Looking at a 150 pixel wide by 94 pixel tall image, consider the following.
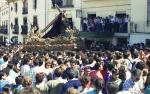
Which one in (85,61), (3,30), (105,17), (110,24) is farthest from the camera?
(3,30)

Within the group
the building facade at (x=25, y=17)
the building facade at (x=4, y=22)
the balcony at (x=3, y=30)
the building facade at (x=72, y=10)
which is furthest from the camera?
the building facade at (x=4, y=22)

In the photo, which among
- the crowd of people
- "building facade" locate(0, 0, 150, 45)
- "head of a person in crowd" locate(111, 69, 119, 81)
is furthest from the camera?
"building facade" locate(0, 0, 150, 45)

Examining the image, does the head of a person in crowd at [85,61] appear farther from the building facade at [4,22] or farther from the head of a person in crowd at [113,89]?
the building facade at [4,22]

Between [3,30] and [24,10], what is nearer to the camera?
[24,10]

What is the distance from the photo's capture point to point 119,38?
33.3 meters

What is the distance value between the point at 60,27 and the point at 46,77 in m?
18.4

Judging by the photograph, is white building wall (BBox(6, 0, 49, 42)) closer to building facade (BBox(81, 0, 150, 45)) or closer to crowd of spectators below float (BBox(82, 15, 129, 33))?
building facade (BBox(81, 0, 150, 45))

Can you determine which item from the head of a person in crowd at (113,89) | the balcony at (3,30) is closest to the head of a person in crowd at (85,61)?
the head of a person in crowd at (113,89)

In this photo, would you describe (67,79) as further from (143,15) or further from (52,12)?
(52,12)

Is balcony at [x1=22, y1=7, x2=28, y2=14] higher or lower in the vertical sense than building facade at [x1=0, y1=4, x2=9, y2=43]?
higher

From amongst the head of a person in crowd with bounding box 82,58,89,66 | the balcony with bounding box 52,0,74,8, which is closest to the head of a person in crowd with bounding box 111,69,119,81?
the head of a person in crowd with bounding box 82,58,89,66

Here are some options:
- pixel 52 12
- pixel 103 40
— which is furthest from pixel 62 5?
pixel 103 40

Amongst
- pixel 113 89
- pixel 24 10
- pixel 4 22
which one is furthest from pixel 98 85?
pixel 4 22

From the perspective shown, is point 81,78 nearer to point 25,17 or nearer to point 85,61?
point 85,61
